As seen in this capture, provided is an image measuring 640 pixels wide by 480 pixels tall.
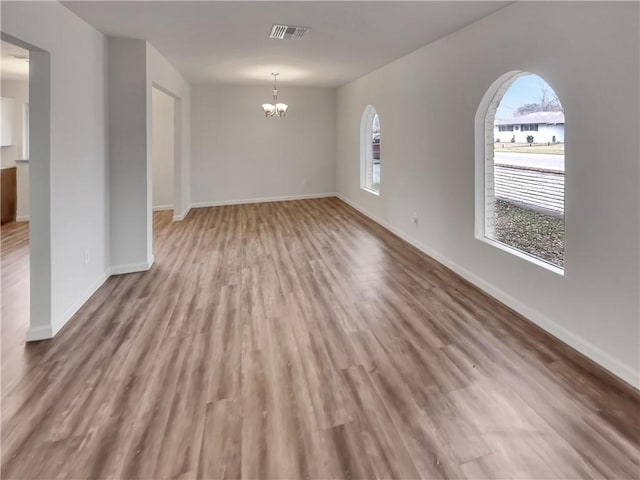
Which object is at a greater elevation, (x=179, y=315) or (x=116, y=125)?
(x=116, y=125)

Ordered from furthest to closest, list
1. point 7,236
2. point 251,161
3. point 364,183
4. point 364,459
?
point 251,161
point 364,183
point 7,236
point 364,459

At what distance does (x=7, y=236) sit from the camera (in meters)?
5.52

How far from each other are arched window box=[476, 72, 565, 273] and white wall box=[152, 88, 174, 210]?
654cm

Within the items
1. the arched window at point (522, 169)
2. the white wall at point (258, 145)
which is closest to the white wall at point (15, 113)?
the white wall at point (258, 145)

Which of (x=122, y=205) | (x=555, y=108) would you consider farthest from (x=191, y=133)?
(x=555, y=108)

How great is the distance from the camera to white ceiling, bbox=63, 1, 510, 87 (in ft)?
10.2

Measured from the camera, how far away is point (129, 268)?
4.16 m

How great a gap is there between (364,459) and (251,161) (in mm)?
7703

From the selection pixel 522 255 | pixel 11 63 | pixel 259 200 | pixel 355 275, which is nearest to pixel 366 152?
pixel 259 200

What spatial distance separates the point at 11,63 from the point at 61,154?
3.67 metres

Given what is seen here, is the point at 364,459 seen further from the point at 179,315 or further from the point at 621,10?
the point at 621,10

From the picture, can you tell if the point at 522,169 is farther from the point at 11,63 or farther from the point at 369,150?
the point at 11,63

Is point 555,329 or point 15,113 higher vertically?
point 15,113

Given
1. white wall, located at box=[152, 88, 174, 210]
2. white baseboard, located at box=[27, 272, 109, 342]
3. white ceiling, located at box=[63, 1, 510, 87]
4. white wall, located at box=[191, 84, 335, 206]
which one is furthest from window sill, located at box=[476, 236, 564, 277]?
white wall, located at box=[152, 88, 174, 210]
